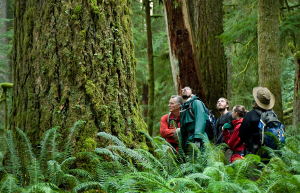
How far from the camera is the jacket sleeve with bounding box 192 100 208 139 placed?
389cm

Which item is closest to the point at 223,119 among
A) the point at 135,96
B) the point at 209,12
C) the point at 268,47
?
the point at 268,47

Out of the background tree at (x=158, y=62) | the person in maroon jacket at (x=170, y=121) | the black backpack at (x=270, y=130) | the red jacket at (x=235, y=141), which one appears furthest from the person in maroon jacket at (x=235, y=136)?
the background tree at (x=158, y=62)

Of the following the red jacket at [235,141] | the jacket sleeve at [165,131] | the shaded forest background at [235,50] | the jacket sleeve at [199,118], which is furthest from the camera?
the shaded forest background at [235,50]

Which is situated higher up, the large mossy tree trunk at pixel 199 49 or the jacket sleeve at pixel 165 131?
the large mossy tree trunk at pixel 199 49

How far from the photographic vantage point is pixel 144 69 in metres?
17.2

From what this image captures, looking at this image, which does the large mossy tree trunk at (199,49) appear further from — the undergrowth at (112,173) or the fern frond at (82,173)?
the fern frond at (82,173)

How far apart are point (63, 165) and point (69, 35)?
1378 millimetres

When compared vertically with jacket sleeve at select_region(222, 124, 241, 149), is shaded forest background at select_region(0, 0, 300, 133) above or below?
above

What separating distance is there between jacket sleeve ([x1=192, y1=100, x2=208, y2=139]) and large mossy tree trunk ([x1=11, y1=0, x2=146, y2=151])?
1.21m

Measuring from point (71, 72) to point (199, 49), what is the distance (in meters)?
5.39

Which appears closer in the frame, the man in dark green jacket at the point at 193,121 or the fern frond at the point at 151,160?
the fern frond at the point at 151,160

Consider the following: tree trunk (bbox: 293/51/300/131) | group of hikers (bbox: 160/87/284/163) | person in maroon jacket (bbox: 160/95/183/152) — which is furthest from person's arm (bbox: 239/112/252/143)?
tree trunk (bbox: 293/51/300/131)

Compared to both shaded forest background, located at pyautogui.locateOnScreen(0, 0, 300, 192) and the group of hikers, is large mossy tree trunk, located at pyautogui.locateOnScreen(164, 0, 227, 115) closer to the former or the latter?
the group of hikers

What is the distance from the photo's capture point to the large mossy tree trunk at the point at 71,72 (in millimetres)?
2807
